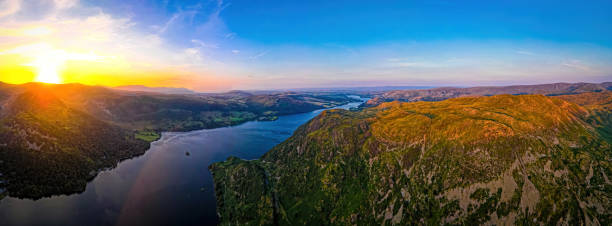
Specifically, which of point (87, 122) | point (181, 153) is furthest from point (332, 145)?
point (87, 122)

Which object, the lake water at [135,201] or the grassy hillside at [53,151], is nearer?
the lake water at [135,201]

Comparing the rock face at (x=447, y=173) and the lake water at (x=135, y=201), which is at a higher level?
the rock face at (x=447, y=173)

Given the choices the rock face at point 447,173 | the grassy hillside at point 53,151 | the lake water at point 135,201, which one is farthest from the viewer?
the grassy hillside at point 53,151

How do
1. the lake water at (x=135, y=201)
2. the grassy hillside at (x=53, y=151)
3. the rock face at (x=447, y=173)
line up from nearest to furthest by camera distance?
the rock face at (x=447, y=173) → the lake water at (x=135, y=201) → the grassy hillside at (x=53, y=151)

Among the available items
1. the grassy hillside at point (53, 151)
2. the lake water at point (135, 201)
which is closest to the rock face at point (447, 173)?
the lake water at point (135, 201)

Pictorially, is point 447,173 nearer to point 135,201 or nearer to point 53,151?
point 135,201

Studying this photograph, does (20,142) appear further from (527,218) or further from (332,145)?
(527,218)

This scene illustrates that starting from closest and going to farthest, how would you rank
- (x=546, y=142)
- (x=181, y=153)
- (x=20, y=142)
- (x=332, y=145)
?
1. (x=546, y=142)
2. (x=332, y=145)
3. (x=20, y=142)
4. (x=181, y=153)

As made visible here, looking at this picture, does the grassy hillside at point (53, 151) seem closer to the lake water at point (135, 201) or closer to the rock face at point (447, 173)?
the lake water at point (135, 201)
